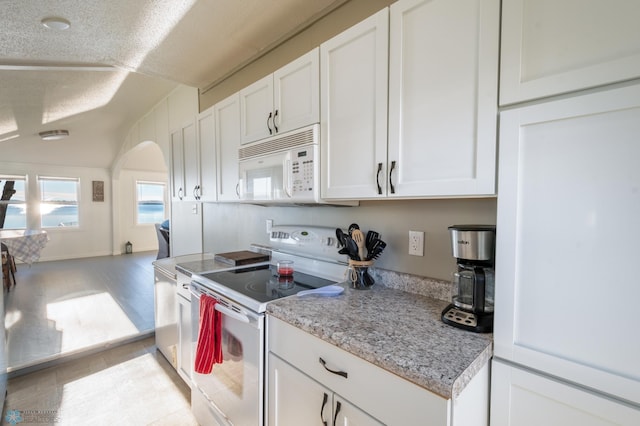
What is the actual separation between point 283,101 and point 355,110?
22.0 inches

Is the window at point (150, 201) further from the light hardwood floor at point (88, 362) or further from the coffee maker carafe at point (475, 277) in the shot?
the coffee maker carafe at point (475, 277)

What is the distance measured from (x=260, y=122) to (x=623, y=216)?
172 centimetres

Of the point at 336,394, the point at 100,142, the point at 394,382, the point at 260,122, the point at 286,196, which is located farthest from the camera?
the point at 100,142

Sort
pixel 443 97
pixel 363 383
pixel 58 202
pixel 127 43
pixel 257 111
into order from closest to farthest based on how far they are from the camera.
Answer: pixel 363 383 → pixel 443 97 → pixel 257 111 → pixel 127 43 → pixel 58 202

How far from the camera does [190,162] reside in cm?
273

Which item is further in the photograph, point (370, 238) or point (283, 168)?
point (283, 168)

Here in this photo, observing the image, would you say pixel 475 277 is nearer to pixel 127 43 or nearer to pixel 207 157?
pixel 207 157

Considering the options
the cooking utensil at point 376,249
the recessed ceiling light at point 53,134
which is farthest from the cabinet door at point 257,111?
the recessed ceiling light at point 53,134

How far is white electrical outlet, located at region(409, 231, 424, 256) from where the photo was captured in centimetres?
140

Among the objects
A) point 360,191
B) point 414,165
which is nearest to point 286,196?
point 360,191

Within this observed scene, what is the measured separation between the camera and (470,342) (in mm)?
927

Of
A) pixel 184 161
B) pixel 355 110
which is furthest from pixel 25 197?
pixel 355 110

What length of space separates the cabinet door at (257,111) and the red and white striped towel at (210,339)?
3.47ft

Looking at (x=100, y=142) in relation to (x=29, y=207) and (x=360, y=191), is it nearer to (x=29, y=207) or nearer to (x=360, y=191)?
(x=29, y=207)
